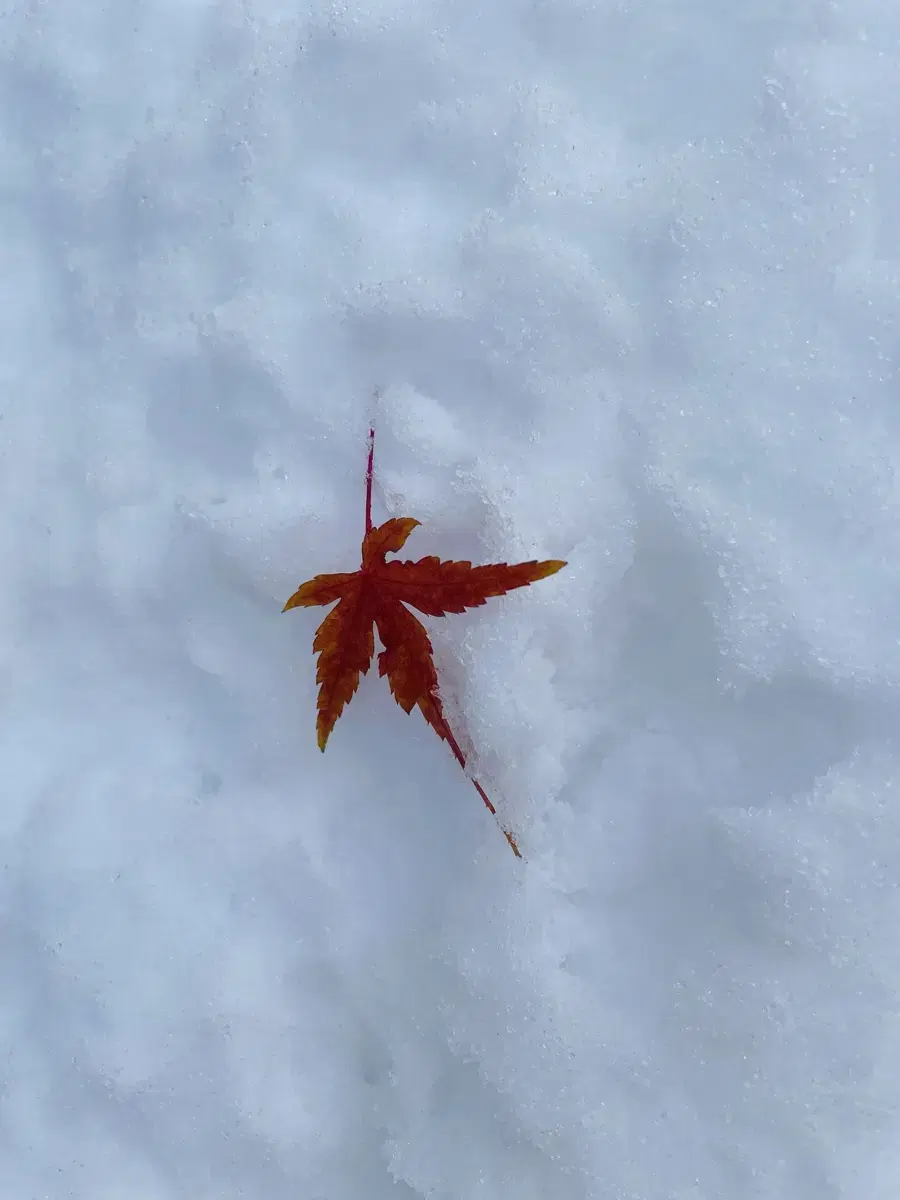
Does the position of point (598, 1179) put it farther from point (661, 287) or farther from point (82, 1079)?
point (661, 287)

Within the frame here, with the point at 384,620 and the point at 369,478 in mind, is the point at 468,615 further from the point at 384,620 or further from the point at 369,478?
the point at 369,478

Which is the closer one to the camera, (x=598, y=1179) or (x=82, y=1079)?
(x=598, y=1179)

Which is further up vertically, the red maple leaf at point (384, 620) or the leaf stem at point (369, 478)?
the leaf stem at point (369, 478)

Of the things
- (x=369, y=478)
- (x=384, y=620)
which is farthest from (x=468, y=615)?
(x=369, y=478)

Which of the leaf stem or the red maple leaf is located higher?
the leaf stem

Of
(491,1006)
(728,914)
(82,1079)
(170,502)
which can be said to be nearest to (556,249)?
(170,502)
